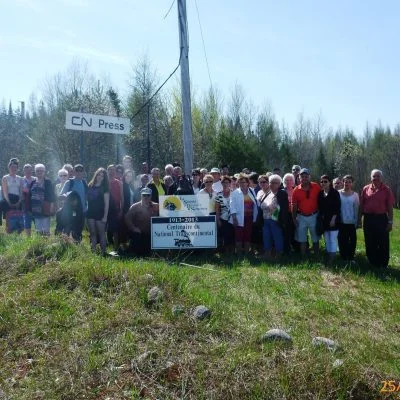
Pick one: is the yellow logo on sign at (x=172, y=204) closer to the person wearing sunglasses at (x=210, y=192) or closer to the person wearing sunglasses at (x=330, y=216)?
the person wearing sunglasses at (x=210, y=192)

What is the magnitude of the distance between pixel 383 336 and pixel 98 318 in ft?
10.8

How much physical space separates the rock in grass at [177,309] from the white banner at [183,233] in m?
4.42

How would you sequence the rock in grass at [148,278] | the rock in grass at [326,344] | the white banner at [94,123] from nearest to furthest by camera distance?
the rock in grass at [326,344] → the rock in grass at [148,278] → the white banner at [94,123]

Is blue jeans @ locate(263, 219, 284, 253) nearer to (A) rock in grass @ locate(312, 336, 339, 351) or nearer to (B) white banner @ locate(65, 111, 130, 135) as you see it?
(B) white banner @ locate(65, 111, 130, 135)

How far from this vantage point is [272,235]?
964 cm

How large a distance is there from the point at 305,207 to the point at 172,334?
5531 mm

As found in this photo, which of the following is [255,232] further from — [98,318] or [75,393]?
[75,393]

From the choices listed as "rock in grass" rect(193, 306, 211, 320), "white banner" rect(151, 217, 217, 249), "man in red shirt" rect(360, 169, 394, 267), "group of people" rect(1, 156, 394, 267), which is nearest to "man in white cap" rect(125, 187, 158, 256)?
"group of people" rect(1, 156, 394, 267)

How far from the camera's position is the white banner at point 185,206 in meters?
9.73

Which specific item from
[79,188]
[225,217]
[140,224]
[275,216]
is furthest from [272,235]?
[79,188]

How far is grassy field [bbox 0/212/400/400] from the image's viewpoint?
400 cm

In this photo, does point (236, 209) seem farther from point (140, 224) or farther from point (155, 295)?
point (155, 295)

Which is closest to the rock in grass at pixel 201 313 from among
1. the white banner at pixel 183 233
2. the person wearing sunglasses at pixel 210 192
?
the white banner at pixel 183 233
